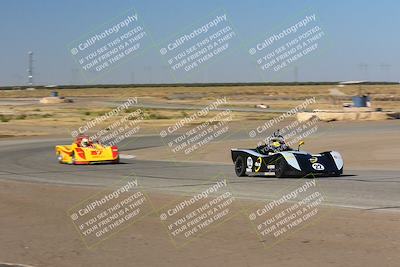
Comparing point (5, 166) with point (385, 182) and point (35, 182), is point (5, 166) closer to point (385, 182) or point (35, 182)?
point (35, 182)

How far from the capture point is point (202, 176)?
766 inches

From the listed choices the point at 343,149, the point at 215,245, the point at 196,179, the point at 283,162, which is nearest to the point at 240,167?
the point at 196,179

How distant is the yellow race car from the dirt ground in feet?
42.1

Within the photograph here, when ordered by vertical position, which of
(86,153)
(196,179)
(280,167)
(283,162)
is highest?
(86,153)

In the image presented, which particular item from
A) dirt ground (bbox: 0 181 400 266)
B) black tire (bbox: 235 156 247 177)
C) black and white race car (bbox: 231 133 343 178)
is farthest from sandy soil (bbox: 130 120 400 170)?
dirt ground (bbox: 0 181 400 266)

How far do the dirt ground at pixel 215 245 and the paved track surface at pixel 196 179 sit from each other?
6.44ft

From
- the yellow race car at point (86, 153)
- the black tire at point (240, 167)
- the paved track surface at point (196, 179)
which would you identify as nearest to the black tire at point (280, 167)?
the paved track surface at point (196, 179)

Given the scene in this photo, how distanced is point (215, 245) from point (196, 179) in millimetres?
8847

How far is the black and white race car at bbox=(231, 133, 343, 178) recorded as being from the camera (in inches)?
708

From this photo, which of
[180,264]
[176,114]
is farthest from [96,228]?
[176,114]

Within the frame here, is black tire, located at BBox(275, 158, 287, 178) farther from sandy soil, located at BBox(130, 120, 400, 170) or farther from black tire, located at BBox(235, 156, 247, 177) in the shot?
sandy soil, located at BBox(130, 120, 400, 170)

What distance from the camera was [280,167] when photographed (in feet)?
59.6

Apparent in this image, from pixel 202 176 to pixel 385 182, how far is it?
5145mm

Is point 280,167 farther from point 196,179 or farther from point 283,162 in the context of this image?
point 196,179
